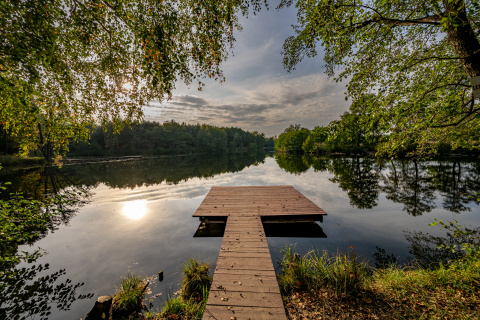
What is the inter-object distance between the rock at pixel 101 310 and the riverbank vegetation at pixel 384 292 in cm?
392

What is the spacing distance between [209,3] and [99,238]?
9.96 m

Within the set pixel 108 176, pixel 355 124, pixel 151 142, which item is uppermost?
pixel 151 142

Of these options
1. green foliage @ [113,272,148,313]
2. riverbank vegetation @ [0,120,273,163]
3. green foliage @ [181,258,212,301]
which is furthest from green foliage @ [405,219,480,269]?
riverbank vegetation @ [0,120,273,163]

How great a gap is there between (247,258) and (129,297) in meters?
3.07

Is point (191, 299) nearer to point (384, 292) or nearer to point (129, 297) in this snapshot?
point (129, 297)

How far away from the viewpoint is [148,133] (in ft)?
254

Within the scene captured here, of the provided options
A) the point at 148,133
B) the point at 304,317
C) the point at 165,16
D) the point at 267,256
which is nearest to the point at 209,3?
the point at 165,16

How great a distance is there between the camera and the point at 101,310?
380 cm

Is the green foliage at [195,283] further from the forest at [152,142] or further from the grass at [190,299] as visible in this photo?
the forest at [152,142]

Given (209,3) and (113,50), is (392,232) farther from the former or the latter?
(113,50)

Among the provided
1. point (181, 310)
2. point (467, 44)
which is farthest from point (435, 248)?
point (181, 310)

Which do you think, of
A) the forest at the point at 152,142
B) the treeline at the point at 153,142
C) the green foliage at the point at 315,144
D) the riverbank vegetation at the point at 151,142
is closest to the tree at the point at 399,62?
the green foliage at the point at 315,144

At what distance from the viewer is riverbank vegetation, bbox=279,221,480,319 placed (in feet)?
11.3

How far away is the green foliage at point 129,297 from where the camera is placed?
4254mm
